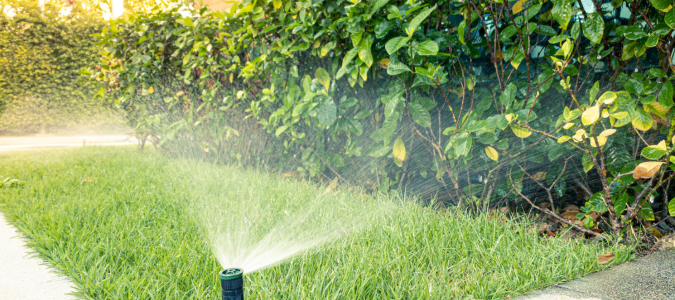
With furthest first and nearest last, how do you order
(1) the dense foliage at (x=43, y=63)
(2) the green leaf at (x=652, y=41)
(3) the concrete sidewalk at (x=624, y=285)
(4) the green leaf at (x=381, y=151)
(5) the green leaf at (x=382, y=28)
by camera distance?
1. (1) the dense foliage at (x=43, y=63)
2. (4) the green leaf at (x=381, y=151)
3. (5) the green leaf at (x=382, y=28)
4. (2) the green leaf at (x=652, y=41)
5. (3) the concrete sidewalk at (x=624, y=285)

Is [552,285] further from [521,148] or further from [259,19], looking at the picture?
[259,19]

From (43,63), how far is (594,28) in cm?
1279

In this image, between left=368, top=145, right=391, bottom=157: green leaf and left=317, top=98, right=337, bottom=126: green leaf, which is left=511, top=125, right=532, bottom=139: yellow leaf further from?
left=317, top=98, right=337, bottom=126: green leaf

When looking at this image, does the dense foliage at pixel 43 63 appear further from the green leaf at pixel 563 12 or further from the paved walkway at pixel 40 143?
the green leaf at pixel 563 12

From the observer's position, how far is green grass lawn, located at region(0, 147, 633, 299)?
1.57 metres

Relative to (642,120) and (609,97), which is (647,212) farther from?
(609,97)

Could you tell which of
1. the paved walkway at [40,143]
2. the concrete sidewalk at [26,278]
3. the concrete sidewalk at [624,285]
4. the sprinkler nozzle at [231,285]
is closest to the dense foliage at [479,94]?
the concrete sidewalk at [624,285]

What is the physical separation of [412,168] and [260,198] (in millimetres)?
1064

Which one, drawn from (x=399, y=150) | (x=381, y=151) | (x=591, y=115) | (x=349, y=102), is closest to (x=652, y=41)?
(x=591, y=115)

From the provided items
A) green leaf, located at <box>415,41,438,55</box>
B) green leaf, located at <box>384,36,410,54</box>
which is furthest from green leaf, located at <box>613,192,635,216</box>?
green leaf, located at <box>384,36,410,54</box>

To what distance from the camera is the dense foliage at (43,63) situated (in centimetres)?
1054

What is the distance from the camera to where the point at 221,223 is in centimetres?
239

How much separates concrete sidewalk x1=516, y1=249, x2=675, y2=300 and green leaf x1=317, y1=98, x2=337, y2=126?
1365 millimetres

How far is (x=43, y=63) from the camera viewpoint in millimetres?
10852
